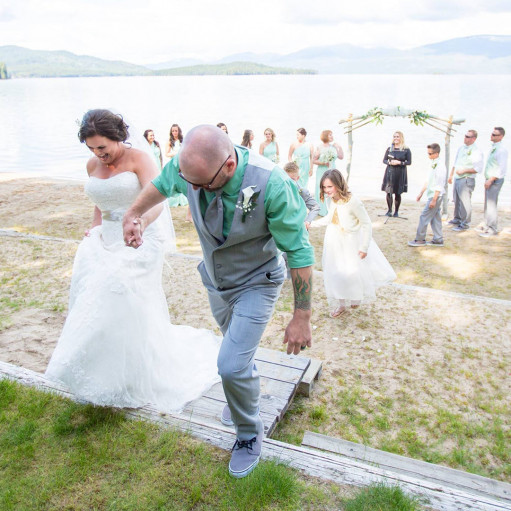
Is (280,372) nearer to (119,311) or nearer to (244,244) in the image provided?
(119,311)

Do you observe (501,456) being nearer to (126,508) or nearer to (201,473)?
(201,473)

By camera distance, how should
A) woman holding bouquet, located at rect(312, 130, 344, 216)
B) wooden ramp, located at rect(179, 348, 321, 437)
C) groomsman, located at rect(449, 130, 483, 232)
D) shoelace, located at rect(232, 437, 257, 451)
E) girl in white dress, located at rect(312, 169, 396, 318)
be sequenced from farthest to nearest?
woman holding bouquet, located at rect(312, 130, 344, 216) < groomsman, located at rect(449, 130, 483, 232) < girl in white dress, located at rect(312, 169, 396, 318) < wooden ramp, located at rect(179, 348, 321, 437) < shoelace, located at rect(232, 437, 257, 451)

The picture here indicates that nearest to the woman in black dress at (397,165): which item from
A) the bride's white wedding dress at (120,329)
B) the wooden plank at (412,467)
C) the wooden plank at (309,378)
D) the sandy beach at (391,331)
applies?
the sandy beach at (391,331)

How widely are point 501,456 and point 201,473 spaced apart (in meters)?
2.48

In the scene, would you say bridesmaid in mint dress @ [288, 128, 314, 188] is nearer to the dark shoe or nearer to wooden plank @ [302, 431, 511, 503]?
the dark shoe

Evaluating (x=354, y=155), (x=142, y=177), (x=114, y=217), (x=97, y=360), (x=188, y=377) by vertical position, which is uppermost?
(x=142, y=177)

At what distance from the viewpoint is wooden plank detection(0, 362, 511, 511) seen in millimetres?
2537

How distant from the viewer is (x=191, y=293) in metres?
6.68

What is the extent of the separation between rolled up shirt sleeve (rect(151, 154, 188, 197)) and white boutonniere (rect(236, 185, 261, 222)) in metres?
0.47

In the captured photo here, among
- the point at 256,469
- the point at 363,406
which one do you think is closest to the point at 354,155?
the point at 363,406

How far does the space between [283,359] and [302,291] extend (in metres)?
1.87

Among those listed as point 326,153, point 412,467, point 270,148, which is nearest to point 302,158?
point 326,153

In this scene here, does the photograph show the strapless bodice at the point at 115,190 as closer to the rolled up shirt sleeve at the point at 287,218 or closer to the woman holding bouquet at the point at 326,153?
the rolled up shirt sleeve at the point at 287,218

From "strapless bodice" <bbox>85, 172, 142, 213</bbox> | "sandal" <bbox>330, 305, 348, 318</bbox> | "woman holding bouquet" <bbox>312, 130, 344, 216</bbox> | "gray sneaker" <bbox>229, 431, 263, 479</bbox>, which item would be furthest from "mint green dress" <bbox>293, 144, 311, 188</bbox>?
"gray sneaker" <bbox>229, 431, 263, 479</bbox>
